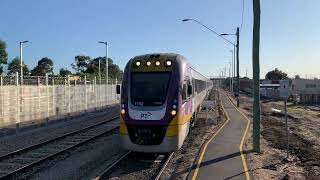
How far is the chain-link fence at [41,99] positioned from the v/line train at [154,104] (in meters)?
11.0

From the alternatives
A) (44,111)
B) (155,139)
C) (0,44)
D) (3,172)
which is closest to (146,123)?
(155,139)

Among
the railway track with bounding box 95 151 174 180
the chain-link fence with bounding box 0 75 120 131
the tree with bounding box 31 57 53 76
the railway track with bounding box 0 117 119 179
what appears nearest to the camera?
the railway track with bounding box 95 151 174 180

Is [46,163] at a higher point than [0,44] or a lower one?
lower

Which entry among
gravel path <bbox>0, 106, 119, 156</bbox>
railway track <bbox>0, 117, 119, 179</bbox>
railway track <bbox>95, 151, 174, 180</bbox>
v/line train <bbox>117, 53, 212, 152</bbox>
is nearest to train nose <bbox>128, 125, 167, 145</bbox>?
v/line train <bbox>117, 53, 212, 152</bbox>

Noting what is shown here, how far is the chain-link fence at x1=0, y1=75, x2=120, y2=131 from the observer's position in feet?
79.5

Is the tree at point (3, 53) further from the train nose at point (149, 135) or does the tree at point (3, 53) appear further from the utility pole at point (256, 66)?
the train nose at point (149, 135)

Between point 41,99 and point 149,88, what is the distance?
620 inches

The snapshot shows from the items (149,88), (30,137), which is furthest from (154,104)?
(30,137)

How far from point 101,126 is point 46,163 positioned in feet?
40.7

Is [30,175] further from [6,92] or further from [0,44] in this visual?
[0,44]

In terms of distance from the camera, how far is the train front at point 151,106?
14.1 m

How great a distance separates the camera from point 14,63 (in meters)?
79.8

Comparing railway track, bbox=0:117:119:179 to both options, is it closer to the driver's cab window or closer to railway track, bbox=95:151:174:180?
railway track, bbox=95:151:174:180

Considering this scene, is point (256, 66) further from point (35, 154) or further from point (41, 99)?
point (41, 99)
